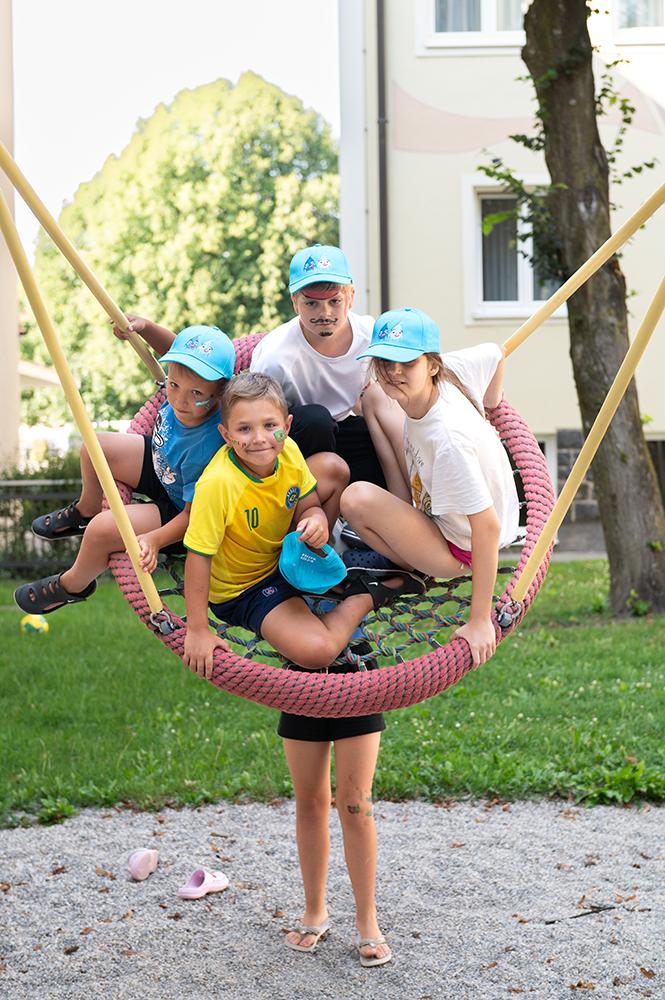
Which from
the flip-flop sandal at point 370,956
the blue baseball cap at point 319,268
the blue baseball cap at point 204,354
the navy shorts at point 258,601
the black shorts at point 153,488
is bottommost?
the flip-flop sandal at point 370,956

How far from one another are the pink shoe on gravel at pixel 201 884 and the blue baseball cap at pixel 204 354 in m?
1.65

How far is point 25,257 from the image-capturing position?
2395 millimetres

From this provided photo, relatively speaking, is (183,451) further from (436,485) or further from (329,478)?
(436,485)

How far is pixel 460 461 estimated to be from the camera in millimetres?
2676

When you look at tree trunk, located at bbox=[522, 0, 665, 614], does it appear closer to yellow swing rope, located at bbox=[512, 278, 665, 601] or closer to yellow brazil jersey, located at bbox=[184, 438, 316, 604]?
yellow swing rope, located at bbox=[512, 278, 665, 601]

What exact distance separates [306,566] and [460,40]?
977 centimetres

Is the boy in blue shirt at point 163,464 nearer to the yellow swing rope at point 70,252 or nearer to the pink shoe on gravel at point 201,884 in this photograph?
the yellow swing rope at point 70,252

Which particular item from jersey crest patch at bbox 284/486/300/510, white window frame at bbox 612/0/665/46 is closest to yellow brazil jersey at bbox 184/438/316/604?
jersey crest patch at bbox 284/486/300/510

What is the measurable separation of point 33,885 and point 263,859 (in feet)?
2.31

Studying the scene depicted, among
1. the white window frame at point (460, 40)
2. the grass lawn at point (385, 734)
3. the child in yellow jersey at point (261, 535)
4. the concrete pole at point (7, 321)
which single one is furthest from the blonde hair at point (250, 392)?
the concrete pole at point (7, 321)

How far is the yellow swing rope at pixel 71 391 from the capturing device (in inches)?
93.7

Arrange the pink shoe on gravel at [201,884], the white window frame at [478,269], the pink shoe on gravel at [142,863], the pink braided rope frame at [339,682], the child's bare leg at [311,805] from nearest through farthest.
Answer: the pink braided rope frame at [339,682]
the child's bare leg at [311,805]
the pink shoe on gravel at [201,884]
the pink shoe on gravel at [142,863]
the white window frame at [478,269]

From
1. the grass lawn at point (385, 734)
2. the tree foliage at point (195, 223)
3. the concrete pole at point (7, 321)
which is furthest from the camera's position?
the tree foliage at point (195, 223)

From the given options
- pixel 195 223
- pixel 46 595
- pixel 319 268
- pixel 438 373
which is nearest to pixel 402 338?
pixel 438 373
